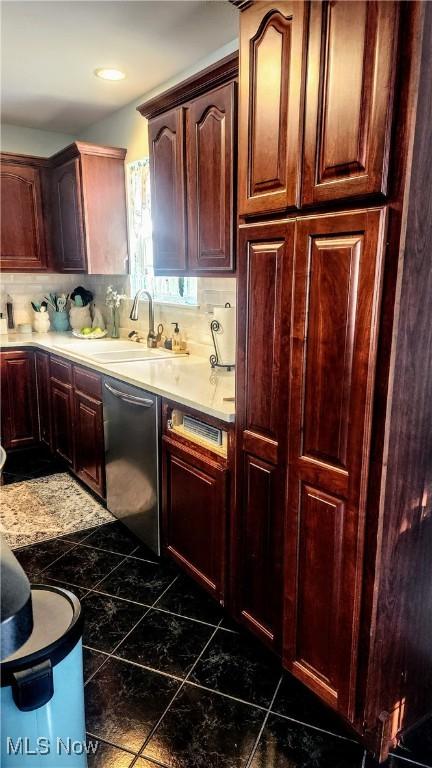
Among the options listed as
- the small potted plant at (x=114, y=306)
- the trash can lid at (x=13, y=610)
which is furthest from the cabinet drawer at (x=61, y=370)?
the trash can lid at (x=13, y=610)

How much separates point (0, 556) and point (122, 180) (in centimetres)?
344

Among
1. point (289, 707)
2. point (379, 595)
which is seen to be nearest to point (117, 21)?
point (379, 595)

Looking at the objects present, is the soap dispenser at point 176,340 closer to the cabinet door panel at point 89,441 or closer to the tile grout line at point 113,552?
the cabinet door panel at point 89,441

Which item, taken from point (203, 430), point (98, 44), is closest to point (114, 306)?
point (98, 44)

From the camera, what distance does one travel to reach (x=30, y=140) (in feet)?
14.2

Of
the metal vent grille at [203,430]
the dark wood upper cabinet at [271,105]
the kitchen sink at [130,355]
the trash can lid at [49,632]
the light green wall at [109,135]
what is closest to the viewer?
the trash can lid at [49,632]

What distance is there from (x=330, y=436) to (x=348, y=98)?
0.91 metres

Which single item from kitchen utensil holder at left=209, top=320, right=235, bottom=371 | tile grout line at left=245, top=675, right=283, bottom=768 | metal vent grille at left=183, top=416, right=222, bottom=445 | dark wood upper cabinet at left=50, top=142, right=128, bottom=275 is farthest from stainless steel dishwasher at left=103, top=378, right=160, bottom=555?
dark wood upper cabinet at left=50, top=142, right=128, bottom=275

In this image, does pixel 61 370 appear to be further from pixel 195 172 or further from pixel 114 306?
pixel 195 172

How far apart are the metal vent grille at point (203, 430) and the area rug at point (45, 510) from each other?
1220 millimetres

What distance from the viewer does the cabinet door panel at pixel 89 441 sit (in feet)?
10.2

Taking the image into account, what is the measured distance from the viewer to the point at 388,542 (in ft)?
4.62

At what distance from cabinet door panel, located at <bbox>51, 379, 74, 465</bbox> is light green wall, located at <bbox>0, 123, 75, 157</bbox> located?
6.85ft

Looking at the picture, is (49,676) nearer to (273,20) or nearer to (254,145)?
(254,145)
